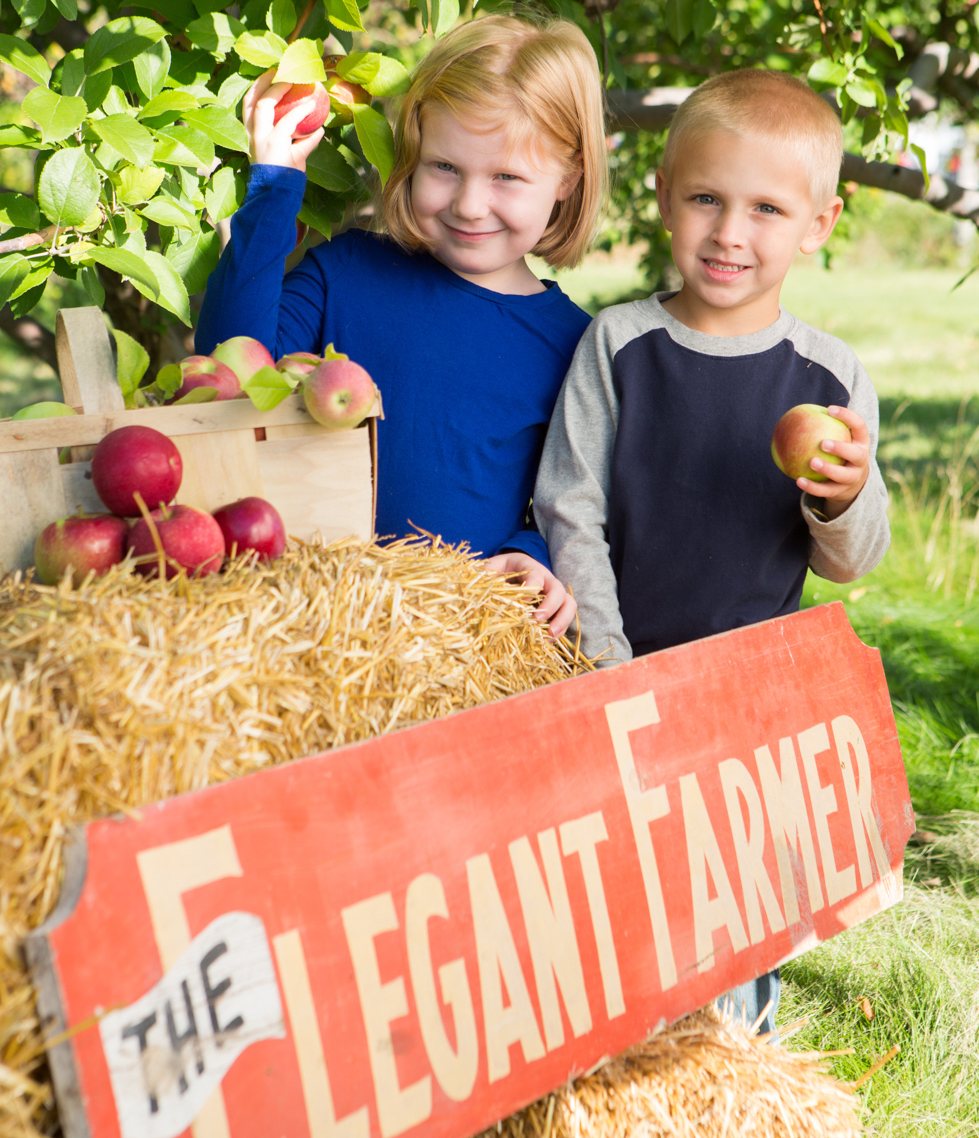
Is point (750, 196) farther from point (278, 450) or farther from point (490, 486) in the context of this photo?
point (278, 450)

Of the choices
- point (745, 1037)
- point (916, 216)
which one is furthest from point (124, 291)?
point (916, 216)

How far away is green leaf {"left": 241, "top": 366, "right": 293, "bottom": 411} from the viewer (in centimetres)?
129

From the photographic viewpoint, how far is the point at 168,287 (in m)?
1.51

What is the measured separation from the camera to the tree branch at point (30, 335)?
294 cm

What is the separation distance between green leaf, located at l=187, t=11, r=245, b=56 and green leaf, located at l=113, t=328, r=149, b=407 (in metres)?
0.63

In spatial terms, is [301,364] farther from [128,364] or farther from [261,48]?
[261,48]

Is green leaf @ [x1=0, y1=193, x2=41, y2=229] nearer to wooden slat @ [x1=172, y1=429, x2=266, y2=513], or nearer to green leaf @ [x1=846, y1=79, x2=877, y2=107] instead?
wooden slat @ [x1=172, y1=429, x2=266, y2=513]

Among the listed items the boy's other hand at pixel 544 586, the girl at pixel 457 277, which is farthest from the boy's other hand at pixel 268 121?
the boy's other hand at pixel 544 586

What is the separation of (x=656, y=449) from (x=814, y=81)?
3.30 feet

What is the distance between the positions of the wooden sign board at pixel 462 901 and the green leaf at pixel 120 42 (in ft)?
3.75

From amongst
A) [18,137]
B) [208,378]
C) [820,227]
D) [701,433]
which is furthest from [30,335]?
[820,227]

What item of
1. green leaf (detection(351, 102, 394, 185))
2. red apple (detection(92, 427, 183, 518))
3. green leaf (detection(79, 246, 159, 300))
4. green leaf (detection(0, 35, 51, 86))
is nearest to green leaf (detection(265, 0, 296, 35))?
green leaf (detection(351, 102, 394, 185))

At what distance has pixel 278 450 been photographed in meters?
1.37

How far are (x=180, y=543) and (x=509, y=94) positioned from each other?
3.64 ft
